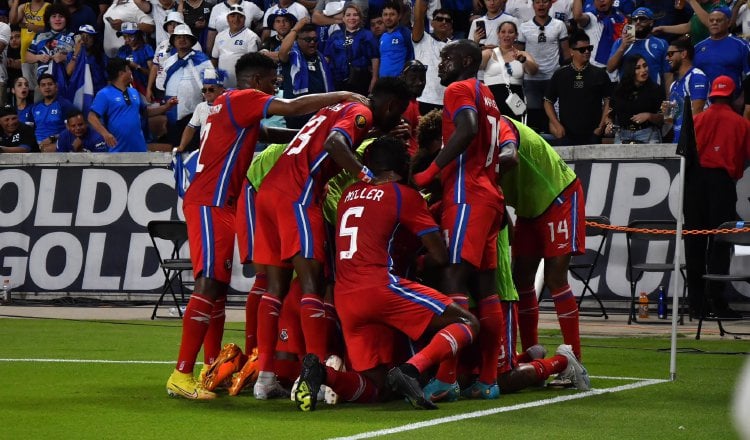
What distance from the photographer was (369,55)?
18609mm

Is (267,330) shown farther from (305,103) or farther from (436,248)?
(305,103)

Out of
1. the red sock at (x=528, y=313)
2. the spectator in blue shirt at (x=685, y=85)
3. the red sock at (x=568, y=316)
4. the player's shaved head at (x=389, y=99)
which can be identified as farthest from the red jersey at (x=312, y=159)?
the spectator in blue shirt at (x=685, y=85)

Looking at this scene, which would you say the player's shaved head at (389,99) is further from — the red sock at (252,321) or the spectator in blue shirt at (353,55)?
the spectator in blue shirt at (353,55)

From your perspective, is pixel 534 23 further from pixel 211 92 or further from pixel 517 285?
pixel 517 285

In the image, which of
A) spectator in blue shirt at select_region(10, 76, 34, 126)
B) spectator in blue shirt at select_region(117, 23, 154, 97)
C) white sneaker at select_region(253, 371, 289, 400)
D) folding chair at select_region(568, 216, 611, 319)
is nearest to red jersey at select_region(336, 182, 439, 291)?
white sneaker at select_region(253, 371, 289, 400)

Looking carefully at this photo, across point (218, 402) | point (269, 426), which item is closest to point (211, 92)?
point (218, 402)

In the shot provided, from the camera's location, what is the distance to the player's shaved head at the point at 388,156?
8172 mm

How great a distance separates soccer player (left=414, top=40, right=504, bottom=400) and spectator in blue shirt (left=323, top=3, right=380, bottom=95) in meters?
9.66

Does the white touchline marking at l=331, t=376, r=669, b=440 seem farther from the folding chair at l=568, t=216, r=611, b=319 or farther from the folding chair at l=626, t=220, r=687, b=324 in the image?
the folding chair at l=568, t=216, r=611, b=319

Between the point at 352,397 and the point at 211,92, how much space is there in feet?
24.6

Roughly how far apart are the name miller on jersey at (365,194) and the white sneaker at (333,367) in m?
1.14

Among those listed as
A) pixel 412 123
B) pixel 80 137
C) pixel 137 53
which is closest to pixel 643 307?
pixel 412 123

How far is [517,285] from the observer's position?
31.1 ft

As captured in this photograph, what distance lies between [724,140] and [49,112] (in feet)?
36.4
